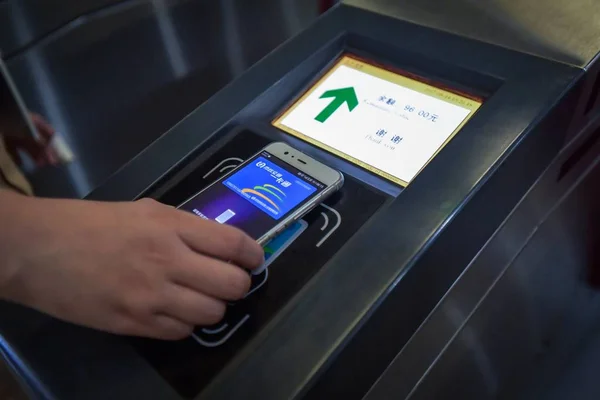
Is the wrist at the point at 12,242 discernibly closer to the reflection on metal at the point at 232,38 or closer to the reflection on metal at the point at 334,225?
the reflection on metal at the point at 334,225

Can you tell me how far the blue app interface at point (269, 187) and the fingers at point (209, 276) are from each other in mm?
69

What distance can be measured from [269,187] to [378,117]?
11cm

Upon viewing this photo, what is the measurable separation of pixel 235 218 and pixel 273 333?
0.30 ft

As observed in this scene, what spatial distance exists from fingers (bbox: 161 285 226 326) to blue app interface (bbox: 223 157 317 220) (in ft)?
0.28

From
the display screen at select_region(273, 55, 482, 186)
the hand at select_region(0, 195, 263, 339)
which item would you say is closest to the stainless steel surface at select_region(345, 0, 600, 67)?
the display screen at select_region(273, 55, 482, 186)

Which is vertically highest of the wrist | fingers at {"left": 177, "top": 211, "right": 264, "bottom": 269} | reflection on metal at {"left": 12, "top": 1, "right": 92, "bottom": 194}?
reflection on metal at {"left": 12, "top": 1, "right": 92, "bottom": 194}

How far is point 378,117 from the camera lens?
0.45 meters

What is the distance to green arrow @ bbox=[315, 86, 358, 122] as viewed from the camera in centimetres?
47

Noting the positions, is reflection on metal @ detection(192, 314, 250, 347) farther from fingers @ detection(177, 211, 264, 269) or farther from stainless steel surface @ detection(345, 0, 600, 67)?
stainless steel surface @ detection(345, 0, 600, 67)

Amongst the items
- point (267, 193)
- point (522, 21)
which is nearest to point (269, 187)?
point (267, 193)

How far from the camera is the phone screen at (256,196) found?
15.3 inches

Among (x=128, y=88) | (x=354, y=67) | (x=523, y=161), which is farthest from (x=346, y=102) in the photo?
(x=128, y=88)

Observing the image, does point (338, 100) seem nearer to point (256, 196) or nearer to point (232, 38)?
point (256, 196)

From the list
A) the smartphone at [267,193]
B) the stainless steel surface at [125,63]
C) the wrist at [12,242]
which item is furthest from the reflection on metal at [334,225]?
the stainless steel surface at [125,63]
